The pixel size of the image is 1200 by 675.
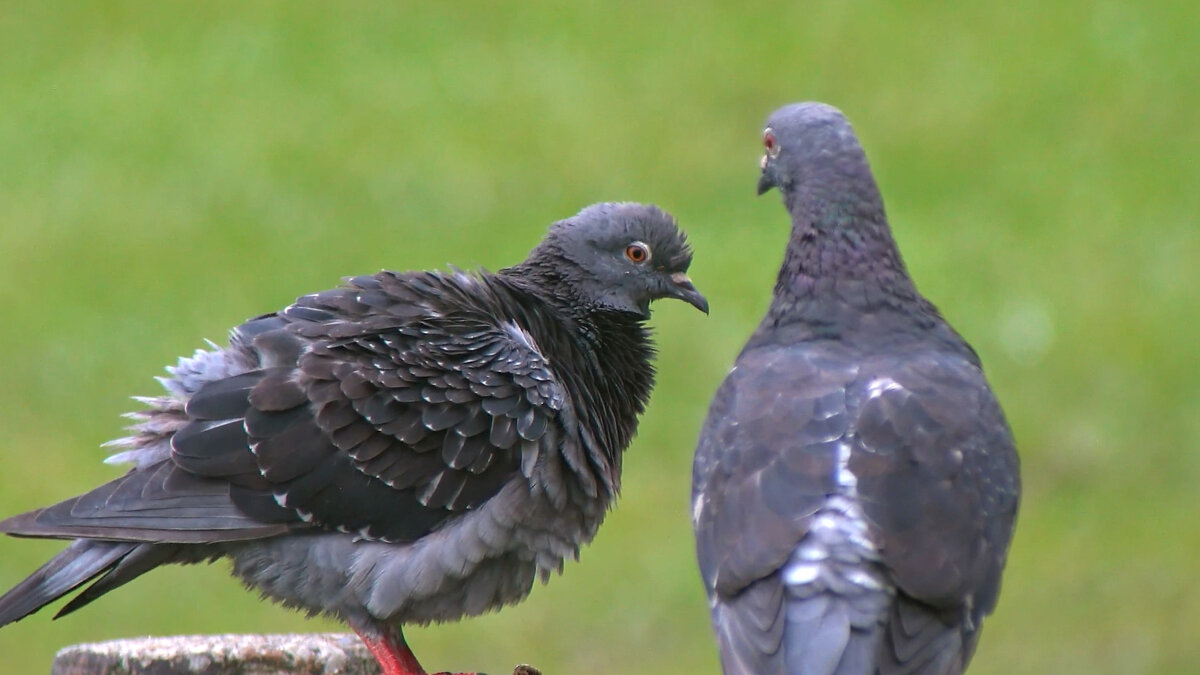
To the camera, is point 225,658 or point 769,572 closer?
point 769,572

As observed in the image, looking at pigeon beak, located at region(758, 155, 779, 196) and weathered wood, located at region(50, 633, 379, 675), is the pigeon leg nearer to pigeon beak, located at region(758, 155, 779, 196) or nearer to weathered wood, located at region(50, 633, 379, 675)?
weathered wood, located at region(50, 633, 379, 675)

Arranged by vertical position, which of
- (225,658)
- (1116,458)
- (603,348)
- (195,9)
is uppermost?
(195,9)

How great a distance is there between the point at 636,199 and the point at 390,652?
10.0m

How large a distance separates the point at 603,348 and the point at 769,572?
6.75ft

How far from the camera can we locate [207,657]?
6.26 metres

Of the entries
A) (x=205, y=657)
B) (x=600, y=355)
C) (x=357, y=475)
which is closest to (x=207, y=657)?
(x=205, y=657)

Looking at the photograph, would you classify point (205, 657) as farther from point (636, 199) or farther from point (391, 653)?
point (636, 199)

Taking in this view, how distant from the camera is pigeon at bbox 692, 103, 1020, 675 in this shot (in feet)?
18.4

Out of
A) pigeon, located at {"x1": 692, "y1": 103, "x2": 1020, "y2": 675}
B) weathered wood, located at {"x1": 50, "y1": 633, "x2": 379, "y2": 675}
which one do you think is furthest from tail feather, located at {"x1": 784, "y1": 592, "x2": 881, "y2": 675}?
weathered wood, located at {"x1": 50, "y1": 633, "x2": 379, "y2": 675}

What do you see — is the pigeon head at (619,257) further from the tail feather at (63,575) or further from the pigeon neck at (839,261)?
the tail feather at (63,575)

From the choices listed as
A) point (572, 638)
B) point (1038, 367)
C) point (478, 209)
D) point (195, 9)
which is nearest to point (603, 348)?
point (572, 638)

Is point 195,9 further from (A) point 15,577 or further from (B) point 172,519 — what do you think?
(B) point 172,519

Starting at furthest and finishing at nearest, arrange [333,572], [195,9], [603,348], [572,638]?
[195,9] → [572,638] → [603,348] → [333,572]

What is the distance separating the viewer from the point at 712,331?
14734 millimetres
